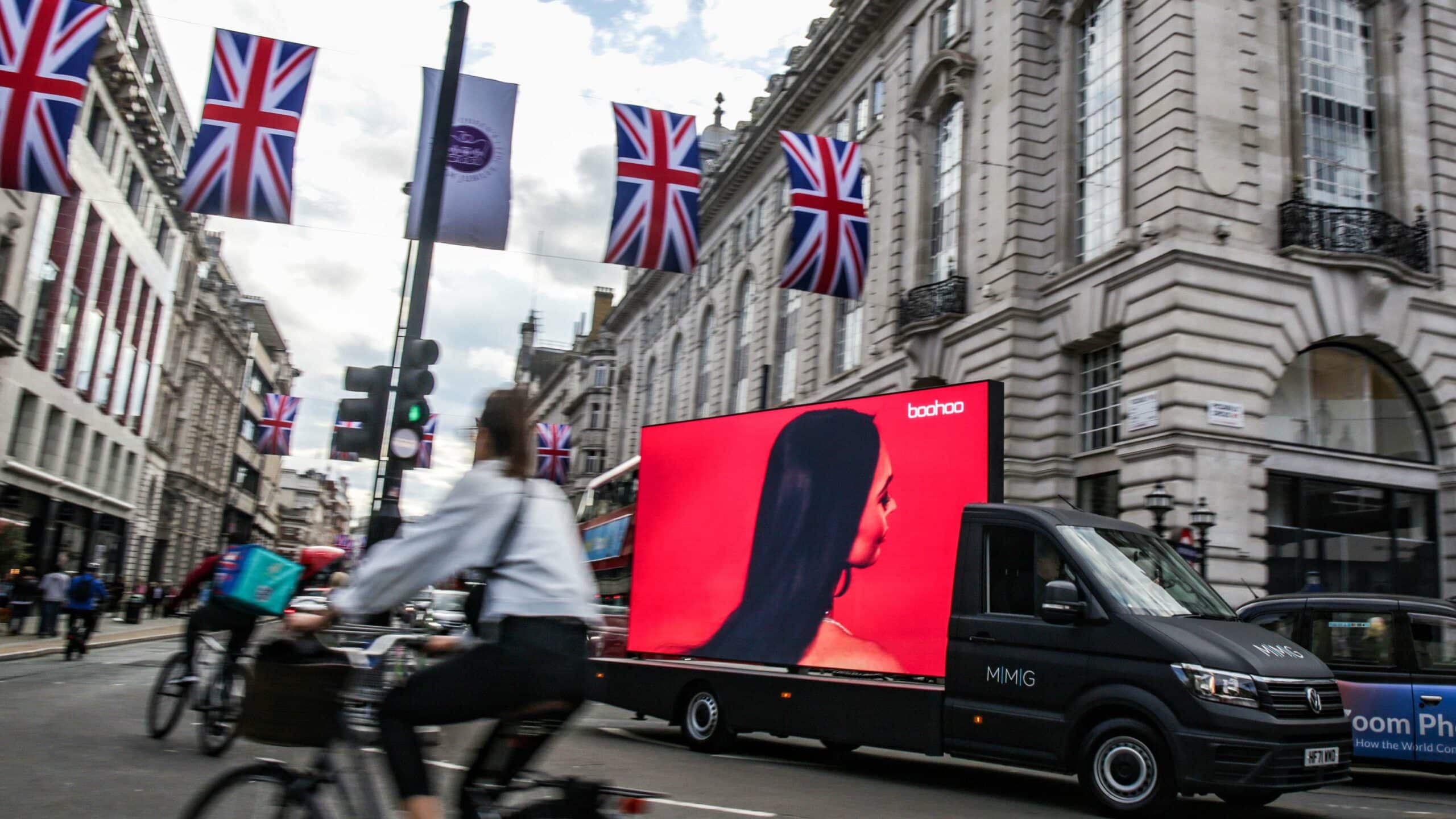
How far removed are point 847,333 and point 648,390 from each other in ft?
114

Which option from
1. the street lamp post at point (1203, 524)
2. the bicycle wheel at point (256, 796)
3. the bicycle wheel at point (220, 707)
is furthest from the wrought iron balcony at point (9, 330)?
the bicycle wheel at point (256, 796)

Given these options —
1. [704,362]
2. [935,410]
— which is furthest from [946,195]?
[704,362]

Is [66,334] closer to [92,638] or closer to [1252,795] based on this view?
[92,638]

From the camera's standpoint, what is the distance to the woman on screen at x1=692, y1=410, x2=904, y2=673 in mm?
10344

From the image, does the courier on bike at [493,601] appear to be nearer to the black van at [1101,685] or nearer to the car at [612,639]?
the black van at [1101,685]

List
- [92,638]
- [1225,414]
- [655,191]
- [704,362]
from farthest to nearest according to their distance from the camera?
[704,362], [92,638], [1225,414], [655,191]

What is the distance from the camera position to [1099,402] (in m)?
23.3

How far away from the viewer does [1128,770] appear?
7992mm

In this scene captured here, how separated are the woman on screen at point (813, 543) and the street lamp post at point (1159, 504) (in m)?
9.49

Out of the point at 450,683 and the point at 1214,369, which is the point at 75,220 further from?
the point at 450,683

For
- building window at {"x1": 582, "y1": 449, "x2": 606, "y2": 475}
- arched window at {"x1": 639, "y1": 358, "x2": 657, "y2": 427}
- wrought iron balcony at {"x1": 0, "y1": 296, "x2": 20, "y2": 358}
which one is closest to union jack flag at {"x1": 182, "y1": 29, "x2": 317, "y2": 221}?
wrought iron balcony at {"x1": 0, "y1": 296, "x2": 20, "y2": 358}

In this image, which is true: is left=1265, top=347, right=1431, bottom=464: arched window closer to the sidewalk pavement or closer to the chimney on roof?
the sidewalk pavement

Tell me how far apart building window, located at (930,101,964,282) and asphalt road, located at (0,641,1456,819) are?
18253mm

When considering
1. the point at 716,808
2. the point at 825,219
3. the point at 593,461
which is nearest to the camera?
the point at 716,808
